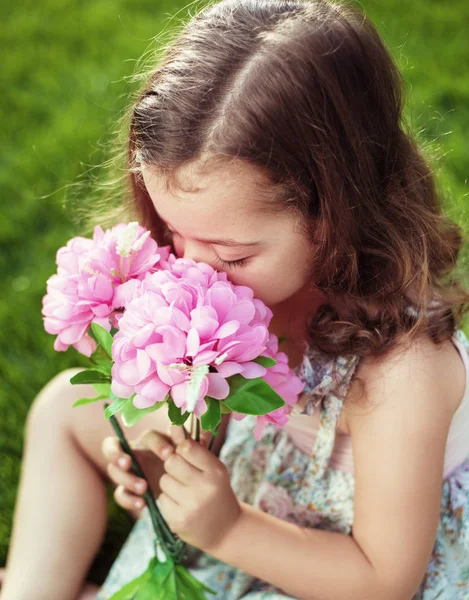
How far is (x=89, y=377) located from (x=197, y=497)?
316 mm

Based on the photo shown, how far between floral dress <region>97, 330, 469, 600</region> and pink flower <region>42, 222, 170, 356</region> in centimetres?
38

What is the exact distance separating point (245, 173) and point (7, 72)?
242 centimetres

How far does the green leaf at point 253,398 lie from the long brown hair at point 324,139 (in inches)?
12.0

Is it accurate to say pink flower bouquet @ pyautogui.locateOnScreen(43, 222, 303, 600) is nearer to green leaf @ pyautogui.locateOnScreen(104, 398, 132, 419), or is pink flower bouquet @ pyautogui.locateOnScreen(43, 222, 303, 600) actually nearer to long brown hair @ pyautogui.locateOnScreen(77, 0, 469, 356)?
green leaf @ pyautogui.locateOnScreen(104, 398, 132, 419)

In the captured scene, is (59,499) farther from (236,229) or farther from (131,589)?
(236,229)

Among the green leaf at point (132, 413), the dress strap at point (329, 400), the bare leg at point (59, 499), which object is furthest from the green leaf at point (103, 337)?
the bare leg at point (59, 499)

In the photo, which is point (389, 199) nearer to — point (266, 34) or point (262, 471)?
point (266, 34)

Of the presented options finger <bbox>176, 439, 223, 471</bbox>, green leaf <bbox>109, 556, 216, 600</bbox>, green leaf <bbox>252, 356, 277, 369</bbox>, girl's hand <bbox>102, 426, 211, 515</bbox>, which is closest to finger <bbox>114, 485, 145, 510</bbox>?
girl's hand <bbox>102, 426, 211, 515</bbox>

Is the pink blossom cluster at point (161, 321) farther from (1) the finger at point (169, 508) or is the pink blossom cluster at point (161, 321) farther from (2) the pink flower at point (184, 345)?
(1) the finger at point (169, 508)

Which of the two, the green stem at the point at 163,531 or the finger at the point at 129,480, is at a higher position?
the finger at the point at 129,480

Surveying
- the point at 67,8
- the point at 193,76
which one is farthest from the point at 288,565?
the point at 67,8

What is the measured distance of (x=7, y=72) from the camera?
10.7 ft

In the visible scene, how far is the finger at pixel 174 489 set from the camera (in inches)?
53.1

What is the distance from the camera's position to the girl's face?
1187 mm
